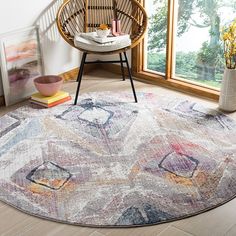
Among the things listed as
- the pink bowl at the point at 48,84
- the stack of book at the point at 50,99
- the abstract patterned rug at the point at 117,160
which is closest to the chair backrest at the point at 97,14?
the pink bowl at the point at 48,84

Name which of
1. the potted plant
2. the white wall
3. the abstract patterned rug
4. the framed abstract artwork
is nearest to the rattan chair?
the white wall

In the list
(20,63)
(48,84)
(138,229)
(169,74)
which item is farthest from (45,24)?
(138,229)

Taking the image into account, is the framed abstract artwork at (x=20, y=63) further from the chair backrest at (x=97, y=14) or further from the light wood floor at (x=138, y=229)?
the light wood floor at (x=138, y=229)

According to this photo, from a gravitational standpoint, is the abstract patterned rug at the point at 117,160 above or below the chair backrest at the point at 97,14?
below

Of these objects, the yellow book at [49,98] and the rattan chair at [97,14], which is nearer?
the yellow book at [49,98]

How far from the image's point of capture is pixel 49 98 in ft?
10.3

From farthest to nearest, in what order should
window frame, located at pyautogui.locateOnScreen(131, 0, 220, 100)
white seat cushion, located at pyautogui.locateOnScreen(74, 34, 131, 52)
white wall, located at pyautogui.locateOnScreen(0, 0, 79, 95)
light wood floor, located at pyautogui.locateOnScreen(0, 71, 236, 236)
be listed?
1. window frame, located at pyautogui.locateOnScreen(131, 0, 220, 100)
2. white wall, located at pyautogui.locateOnScreen(0, 0, 79, 95)
3. white seat cushion, located at pyautogui.locateOnScreen(74, 34, 131, 52)
4. light wood floor, located at pyautogui.locateOnScreen(0, 71, 236, 236)

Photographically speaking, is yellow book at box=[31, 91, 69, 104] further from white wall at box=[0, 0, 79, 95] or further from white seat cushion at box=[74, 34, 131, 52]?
white seat cushion at box=[74, 34, 131, 52]

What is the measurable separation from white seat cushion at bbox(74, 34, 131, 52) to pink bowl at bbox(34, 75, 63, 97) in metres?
0.32

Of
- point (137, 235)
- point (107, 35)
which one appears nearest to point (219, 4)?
point (107, 35)

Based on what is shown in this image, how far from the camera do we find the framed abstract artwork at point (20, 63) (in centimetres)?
312

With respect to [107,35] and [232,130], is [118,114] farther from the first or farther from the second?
[232,130]

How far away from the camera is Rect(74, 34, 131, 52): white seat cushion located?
297 centimetres

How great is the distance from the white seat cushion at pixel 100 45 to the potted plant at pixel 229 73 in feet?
2.16
